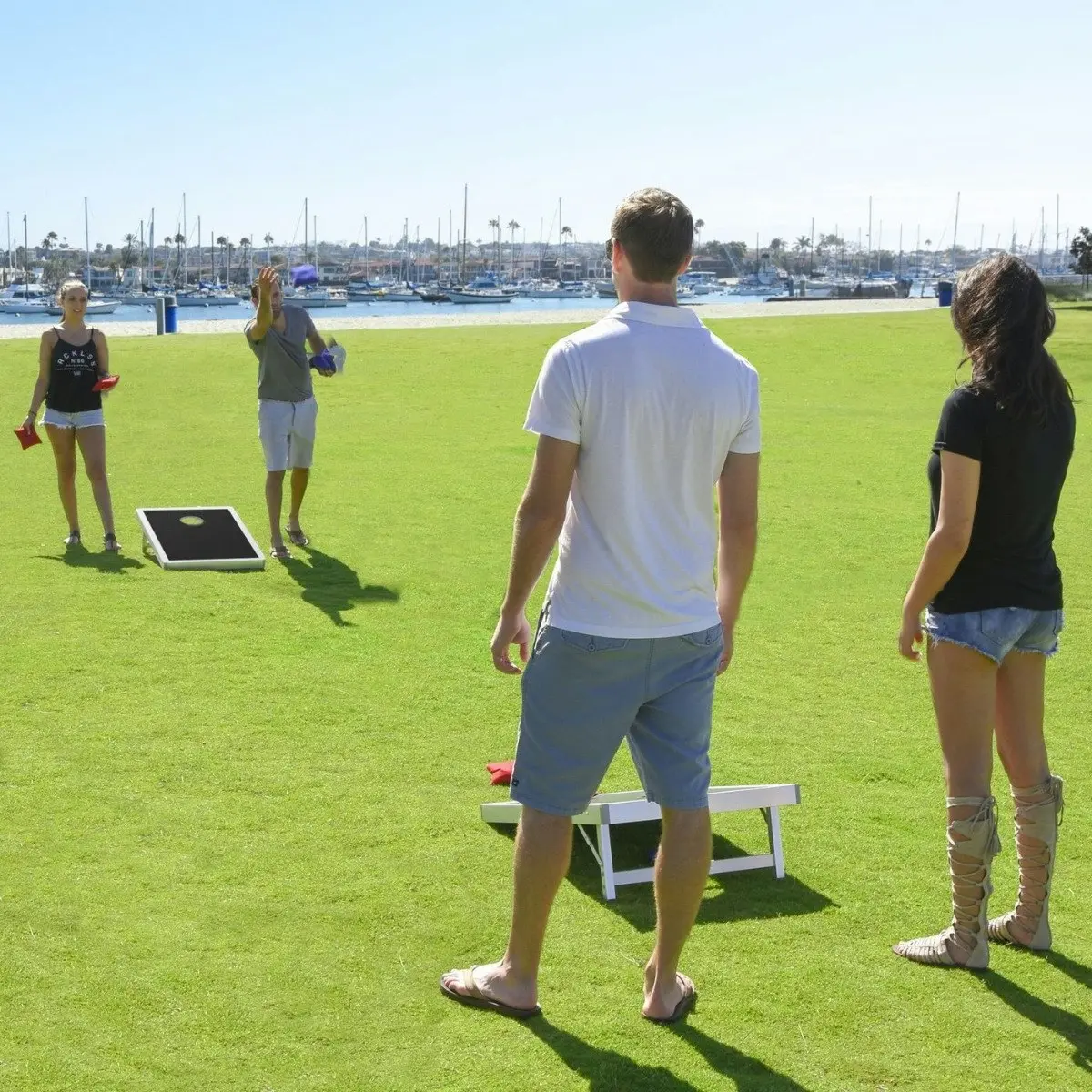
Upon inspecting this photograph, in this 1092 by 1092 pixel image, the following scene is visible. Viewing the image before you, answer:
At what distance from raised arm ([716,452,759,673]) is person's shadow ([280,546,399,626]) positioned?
16.3 feet

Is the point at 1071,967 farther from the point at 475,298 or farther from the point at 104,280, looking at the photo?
the point at 104,280

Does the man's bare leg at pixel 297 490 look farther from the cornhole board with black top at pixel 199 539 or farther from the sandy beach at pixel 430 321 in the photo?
the sandy beach at pixel 430 321

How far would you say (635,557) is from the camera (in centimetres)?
348

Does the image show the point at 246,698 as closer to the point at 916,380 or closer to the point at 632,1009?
the point at 632,1009

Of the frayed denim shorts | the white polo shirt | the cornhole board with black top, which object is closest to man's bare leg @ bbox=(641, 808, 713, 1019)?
the white polo shirt

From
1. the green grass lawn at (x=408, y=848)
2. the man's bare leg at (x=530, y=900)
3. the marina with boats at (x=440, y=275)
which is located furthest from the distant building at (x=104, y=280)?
the man's bare leg at (x=530, y=900)

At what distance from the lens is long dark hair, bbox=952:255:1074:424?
3801mm

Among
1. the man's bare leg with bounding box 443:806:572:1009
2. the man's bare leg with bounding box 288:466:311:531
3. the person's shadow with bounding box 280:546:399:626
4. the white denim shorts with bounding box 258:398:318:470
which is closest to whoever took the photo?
the man's bare leg with bounding box 443:806:572:1009

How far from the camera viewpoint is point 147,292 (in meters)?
132

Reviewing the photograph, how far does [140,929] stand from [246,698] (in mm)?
2561

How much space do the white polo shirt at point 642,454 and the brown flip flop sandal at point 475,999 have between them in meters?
1.14

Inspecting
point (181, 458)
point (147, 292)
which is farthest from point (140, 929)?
point (147, 292)

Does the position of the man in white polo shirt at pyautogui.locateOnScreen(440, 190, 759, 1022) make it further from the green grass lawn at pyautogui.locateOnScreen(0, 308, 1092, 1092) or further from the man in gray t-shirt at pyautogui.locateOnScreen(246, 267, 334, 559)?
the man in gray t-shirt at pyautogui.locateOnScreen(246, 267, 334, 559)

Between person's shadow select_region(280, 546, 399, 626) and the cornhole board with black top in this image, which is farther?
the cornhole board with black top
